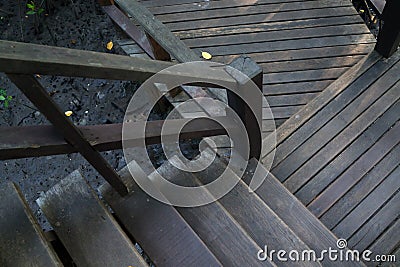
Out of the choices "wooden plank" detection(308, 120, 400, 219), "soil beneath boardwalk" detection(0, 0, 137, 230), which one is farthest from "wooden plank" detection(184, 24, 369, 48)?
"wooden plank" detection(308, 120, 400, 219)

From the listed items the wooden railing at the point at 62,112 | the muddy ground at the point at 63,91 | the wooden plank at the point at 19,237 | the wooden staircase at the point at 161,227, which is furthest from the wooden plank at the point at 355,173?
the wooden plank at the point at 19,237

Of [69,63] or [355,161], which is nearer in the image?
[69,63]

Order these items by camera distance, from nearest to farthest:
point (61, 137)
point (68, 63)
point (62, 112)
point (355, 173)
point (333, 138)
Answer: point (68, 63) → point (62, 112) → point (61, 137) → point (355, 173) → point (333, 138)

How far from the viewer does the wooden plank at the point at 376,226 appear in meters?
2.35

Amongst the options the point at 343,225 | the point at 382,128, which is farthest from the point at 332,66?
the point at 343,225

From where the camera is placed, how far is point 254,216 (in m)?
2.02

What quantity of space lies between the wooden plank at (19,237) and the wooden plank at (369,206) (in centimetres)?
157

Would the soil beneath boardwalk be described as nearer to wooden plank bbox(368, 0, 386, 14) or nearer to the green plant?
the green plant

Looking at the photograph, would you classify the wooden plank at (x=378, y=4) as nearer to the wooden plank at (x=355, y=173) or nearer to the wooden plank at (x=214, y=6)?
the wooden plank at (x=214, y=6)


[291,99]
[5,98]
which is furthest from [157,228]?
[5,98]

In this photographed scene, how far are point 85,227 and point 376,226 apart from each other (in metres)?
1.60

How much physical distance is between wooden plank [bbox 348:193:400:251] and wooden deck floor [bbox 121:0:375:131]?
0.80 metres

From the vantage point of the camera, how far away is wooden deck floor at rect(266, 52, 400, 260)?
239 centimetres

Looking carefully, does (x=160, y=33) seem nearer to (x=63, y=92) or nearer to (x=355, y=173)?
(x=355, y=173)
